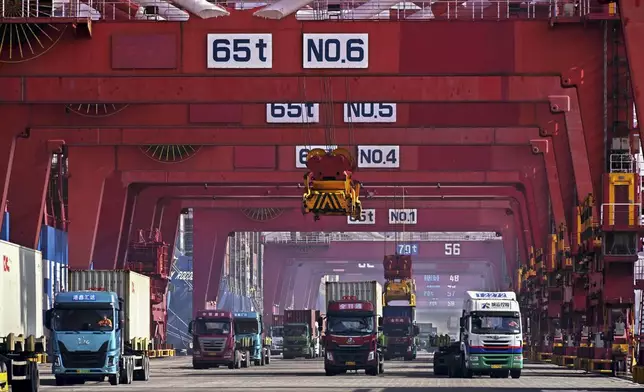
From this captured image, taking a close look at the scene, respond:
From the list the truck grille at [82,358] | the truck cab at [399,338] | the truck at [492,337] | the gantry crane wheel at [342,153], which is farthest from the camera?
the truck cab at [399,338]

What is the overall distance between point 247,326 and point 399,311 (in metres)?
20.3

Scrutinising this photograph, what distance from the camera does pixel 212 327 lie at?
58.7m

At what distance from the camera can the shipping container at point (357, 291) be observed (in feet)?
179

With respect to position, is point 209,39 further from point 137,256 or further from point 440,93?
point 137,256

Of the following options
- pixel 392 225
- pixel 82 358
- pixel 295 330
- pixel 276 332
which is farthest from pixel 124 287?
pixel 276 332

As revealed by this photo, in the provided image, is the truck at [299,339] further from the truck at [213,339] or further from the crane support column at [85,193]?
the truck at [213,339]

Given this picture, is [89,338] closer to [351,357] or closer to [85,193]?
[351,357]

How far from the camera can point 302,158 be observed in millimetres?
64188

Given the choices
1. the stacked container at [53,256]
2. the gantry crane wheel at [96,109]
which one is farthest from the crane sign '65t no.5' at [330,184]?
the stacked container at [53,256]

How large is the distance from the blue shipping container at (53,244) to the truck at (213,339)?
1155 centimetres

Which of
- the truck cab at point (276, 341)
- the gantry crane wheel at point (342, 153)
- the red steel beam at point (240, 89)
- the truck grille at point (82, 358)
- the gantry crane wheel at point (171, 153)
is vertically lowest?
the truck cab at point (276, 341)

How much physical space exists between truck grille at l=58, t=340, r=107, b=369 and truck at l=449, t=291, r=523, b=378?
12.5 m

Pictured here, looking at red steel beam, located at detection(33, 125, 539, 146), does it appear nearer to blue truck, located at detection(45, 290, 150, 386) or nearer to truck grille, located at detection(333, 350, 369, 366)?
truck grille, located at detection(333, 350, 369, 366)

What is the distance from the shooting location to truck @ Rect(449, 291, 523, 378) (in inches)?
1804
